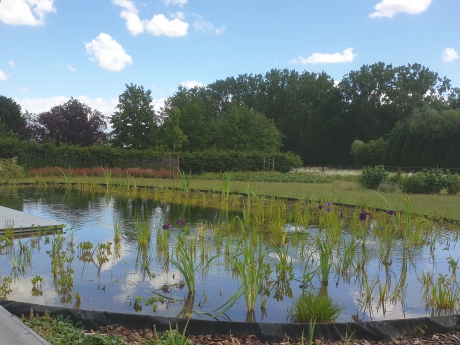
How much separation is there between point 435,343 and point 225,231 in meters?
4.31

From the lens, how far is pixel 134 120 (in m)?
42.5

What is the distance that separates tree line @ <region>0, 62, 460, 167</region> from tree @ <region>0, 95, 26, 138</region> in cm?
10

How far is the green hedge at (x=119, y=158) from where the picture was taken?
70.4 ft

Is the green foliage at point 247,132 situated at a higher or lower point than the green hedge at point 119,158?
higher

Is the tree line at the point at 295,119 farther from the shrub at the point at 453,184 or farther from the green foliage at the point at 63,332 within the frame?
the green foliage at the point at 63,332

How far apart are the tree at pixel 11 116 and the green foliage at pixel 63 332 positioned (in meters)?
45.1

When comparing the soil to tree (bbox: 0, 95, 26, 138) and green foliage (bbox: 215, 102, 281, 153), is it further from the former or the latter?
tree (bbox: 0, 95, 26, 138)

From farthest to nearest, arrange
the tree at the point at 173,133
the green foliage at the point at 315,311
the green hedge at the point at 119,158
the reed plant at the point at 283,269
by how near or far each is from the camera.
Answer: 1. the tree at the point at 173,133
2. the green hedge at the point at 119,158
3. the reed plant at the point at 283,269
4. the green foliage at the point at 315,311

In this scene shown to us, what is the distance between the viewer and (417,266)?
5469 mm

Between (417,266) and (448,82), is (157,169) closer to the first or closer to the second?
(417,266)

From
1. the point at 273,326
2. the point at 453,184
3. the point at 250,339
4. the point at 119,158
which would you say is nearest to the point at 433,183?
the point at 453,184

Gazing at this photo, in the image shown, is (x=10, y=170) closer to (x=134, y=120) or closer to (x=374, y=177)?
(x=374, y=177)

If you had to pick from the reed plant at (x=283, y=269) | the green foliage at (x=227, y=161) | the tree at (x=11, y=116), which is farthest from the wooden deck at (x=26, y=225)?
the tree at (x=11, y=116)

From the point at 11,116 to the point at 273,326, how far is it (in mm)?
48094
